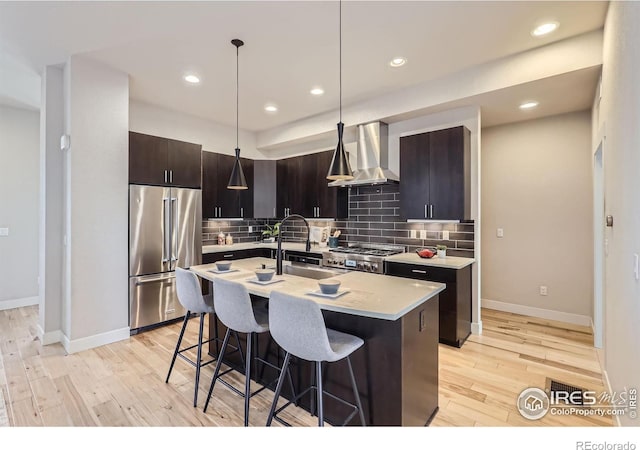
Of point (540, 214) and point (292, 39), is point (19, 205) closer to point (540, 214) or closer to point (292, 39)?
point (292, 39)

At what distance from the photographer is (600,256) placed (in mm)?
3271

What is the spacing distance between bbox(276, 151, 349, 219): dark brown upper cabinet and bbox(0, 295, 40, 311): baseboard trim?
157 inches

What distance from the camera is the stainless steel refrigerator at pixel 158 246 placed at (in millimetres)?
3611

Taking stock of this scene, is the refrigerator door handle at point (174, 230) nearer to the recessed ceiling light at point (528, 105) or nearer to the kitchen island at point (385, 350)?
the kitchen island at point (385, 350)

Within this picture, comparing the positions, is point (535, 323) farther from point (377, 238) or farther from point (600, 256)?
point (377, 238)

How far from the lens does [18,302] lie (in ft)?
15.1

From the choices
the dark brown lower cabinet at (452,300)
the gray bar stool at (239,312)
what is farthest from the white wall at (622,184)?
the gray bar stool at (239,312)

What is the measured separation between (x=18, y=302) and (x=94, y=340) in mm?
2512

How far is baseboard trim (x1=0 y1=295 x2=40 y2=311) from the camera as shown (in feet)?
14.7

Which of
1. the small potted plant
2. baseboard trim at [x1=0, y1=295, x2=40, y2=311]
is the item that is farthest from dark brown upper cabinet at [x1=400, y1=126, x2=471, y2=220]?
baseboard trim at [x1=0, y1=295, x2=40, y2=311]

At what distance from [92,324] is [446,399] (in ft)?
11.5

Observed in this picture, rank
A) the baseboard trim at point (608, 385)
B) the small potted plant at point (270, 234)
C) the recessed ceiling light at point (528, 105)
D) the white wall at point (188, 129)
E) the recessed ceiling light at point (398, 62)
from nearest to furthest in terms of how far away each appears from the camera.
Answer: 1. the baseboard trim at point (608, 385)
2. the recessed ceiling light at point (398, 62)
3. the recessed ceiling light at point (528, 105)
4. the white wall at point (188, 129)
5. the small potted plant at point (270, 234)

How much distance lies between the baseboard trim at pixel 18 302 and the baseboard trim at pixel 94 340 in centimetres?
209

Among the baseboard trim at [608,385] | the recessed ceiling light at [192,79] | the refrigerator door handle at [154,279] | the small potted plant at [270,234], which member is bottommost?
the baseboard trim at [608,385]
